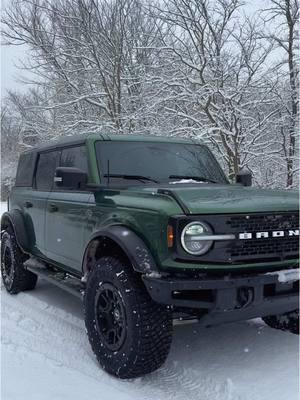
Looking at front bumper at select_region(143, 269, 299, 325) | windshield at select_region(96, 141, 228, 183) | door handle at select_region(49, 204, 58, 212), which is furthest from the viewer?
door handle at select_region(49, 204, 58, 212)

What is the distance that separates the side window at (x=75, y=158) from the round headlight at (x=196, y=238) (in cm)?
163

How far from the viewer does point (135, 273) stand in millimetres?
3506

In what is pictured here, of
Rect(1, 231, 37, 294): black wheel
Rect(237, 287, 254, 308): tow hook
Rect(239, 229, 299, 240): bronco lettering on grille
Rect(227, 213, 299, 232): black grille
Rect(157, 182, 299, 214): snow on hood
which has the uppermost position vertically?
Rect(157, 182, 299, 214): snow on hood

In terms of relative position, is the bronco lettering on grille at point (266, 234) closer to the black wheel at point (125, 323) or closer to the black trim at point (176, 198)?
the black trim at point (176, 198)

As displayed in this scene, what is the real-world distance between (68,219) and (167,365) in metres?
1.66

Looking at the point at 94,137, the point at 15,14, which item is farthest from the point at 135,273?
the point at 15,14

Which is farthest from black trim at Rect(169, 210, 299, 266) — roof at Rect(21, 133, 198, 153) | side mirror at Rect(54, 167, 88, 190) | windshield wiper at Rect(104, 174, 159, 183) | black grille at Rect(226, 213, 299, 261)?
roof at Rect(21, 133, 198, 153)

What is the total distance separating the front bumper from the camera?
3.13 m

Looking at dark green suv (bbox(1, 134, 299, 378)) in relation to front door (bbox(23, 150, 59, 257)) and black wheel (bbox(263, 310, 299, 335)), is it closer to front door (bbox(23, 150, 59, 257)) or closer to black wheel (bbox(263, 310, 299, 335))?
black wheel (bbox(263, 310, 299, 335))

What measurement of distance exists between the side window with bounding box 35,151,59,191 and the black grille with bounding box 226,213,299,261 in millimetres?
2725

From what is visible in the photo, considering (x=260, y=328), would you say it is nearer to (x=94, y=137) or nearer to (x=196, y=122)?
(x=94, y=137)

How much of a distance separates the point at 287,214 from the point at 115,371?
5.52 ft

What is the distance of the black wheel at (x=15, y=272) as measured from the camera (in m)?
5.96

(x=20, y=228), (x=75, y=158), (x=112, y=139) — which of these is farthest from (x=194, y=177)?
(x=20, y=228)
